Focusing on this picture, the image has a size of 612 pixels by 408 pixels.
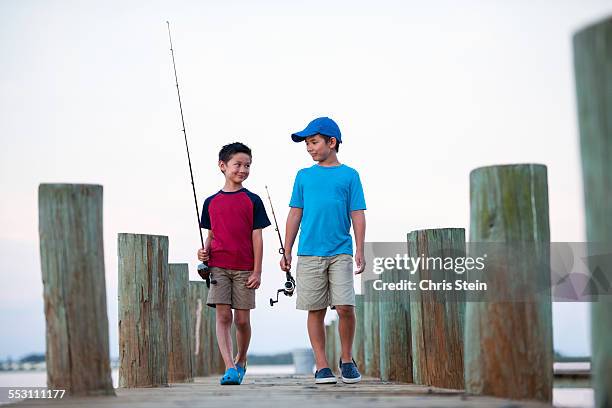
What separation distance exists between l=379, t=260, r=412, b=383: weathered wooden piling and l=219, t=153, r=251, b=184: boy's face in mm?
1862

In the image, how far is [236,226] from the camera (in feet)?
24.1

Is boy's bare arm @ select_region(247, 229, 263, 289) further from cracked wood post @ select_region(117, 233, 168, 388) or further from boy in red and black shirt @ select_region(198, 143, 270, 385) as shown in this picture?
cracked wood post @ select_region(117, 233, 168, 388)

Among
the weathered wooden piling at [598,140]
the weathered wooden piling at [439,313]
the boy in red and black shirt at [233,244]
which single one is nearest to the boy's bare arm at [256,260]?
the boy in red and black shirt at [233,244]

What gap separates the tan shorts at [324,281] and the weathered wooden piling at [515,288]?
2.22m

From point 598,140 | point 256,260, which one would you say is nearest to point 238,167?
point 256,260

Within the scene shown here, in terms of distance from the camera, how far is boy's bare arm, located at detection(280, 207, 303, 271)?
710 centimetres

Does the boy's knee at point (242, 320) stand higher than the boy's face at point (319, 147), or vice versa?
the boy's face at point (319, 147)

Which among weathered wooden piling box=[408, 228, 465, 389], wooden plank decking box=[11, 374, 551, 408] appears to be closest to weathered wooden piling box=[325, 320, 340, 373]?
weathered wooden piling box=[408, 228, 465, 389]

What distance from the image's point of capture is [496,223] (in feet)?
15.6

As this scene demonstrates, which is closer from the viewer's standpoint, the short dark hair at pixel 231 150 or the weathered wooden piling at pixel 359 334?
the short dark hair at pixel 231 150

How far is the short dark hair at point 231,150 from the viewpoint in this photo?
24.4 ft

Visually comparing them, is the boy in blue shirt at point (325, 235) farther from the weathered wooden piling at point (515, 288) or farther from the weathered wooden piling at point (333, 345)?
the weathered wooden piling at point (333, 345)

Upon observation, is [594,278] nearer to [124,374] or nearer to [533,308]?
[533,308]

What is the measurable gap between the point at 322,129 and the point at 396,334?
2504mm
